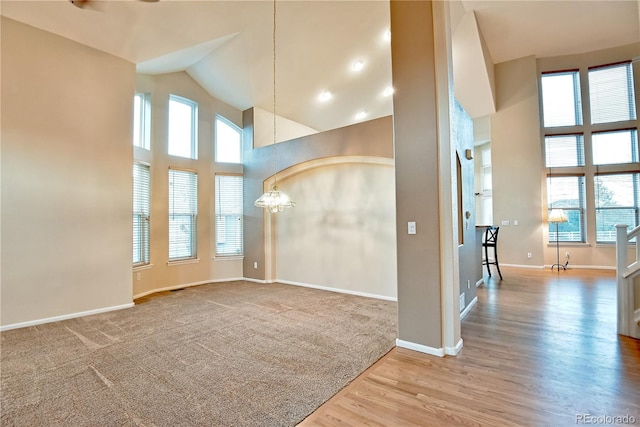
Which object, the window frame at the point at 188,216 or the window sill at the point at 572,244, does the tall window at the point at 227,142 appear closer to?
the window frame at the point at 188,216

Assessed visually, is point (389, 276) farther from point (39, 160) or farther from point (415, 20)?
point (39, 160)

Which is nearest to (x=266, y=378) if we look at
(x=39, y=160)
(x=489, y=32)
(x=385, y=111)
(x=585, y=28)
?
(x=39, y=160)

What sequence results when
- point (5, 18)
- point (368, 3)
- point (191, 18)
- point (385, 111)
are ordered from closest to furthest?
1. point (5, 18)
2. point (191, 18)
3. point (368, 3)
4. point (385, 111)

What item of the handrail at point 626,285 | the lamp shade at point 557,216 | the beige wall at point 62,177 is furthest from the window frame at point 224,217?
the lamp shade at point 557,216

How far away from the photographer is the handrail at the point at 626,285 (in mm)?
3105

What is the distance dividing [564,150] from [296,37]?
7197 mm

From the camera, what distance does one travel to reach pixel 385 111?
8070mm

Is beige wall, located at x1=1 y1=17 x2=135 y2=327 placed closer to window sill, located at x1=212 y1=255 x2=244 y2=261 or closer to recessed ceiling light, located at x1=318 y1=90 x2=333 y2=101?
window sill, located at x1=212 y1=255 x2=244 y2=261

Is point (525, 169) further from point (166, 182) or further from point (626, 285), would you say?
point (166, 182)

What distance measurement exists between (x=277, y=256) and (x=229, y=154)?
2.54 metres

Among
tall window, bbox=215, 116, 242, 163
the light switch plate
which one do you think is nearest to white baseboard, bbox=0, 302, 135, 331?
tall window, bbox=215, 116, 242, 163

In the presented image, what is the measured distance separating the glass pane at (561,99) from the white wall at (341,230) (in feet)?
19.2

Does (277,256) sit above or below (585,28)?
below

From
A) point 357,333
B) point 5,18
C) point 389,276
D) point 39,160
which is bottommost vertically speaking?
point 357,333
